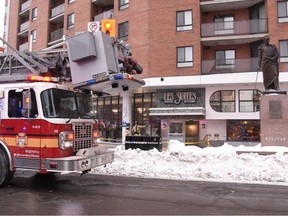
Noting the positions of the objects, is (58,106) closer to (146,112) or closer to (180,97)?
(180,97)

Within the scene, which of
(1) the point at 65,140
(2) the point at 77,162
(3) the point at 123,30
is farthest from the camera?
(3) the point at 123,30

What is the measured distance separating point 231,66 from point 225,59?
874 mm

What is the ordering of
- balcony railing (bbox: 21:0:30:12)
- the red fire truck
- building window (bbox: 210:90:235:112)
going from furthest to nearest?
balcony railing (bbox: 21:0:30:12), building window (bbox: 210:90:235:112), the red fire truck

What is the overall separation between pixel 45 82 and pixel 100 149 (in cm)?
236

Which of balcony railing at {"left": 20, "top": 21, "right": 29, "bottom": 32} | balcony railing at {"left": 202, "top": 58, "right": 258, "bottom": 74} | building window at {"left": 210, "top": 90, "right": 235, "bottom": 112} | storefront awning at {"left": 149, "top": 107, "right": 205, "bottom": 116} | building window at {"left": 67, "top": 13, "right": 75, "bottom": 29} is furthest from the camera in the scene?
balcony railing at {"left": 20, "top": 21, "right": 29, "bottom": 32}

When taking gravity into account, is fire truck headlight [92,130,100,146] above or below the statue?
below

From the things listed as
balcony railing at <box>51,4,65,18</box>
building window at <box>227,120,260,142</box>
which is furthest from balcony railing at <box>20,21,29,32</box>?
building window at <box>227,120,260,142</box>

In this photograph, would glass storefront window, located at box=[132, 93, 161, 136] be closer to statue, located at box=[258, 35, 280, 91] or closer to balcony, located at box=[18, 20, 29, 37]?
statue, located at box=[258, 35, 280, 91]

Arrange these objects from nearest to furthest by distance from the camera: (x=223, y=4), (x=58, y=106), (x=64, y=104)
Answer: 1. (x=58, y=106)
2. (x=64, y=104)
3. (x=223, y=4)

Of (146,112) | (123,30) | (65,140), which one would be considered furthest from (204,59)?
(65,140)

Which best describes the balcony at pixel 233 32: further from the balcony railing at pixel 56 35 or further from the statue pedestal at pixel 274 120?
the balcony railing at pixel 56 35

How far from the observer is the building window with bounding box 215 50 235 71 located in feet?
96.3

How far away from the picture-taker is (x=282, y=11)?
2784 centimetres

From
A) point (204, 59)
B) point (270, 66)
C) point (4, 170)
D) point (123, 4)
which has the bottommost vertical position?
point (4, 170)
